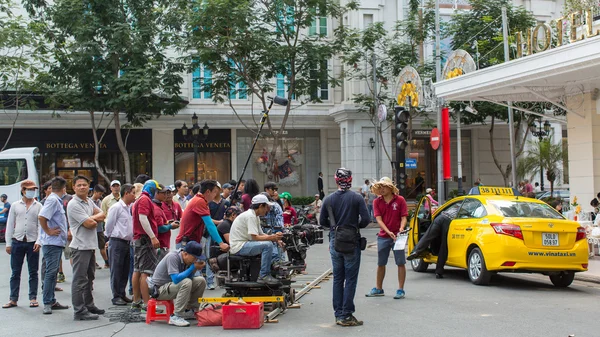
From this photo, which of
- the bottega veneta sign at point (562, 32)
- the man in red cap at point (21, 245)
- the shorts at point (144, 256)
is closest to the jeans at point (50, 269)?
the man in red cap at point (21, 245)

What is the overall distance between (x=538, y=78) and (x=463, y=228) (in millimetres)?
6288

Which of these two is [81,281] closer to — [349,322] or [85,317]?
[85,317]

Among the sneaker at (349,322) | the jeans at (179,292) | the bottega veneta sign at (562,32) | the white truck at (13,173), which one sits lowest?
the sneaker at (349,322)

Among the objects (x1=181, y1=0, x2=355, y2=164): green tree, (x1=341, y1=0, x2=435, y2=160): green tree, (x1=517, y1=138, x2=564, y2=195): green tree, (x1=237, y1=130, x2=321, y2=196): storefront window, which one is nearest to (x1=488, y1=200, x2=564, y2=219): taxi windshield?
(x1=181, y1=0, x2=355, y2=164): green tree

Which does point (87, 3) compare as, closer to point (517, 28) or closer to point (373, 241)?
point (373, 241)

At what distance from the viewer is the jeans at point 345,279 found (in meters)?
Answer: 8.70

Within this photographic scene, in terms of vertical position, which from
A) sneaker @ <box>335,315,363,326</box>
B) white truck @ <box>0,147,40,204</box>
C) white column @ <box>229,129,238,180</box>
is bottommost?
sneaker @ <box>335,315,363,326</box>

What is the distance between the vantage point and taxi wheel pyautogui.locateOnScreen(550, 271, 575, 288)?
1201 centimetres

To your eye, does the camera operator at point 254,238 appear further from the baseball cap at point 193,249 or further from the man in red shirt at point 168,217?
the man in red shirt at point 168,217

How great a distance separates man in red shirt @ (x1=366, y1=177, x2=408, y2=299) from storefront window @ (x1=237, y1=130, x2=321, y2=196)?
83.6 ft

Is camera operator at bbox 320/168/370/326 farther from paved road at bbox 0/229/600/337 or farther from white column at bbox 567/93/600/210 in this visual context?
white column at bbox 567/93/600/210

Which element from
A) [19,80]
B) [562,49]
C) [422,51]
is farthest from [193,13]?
[562,49]

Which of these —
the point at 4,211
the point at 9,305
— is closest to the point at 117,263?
the point at 9,305

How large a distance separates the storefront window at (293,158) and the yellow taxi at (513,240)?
24174 millimetres
